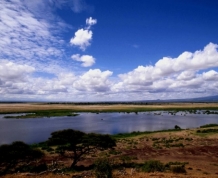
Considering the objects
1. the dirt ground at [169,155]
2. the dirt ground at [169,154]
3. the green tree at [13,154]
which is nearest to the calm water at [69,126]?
the dirt ground at [169,154]

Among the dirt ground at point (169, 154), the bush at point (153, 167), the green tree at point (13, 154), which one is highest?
the green tree at point (13, 154)

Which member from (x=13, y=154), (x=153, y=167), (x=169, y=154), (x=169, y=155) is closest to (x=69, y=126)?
(x=169, y=154)

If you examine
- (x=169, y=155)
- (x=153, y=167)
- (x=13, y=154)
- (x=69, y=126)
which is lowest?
(x=169, y=155)

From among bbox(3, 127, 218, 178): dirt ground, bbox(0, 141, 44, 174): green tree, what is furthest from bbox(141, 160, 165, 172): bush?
bbox(0, 141, 44, 174): green tree

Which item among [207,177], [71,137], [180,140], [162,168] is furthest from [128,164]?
[180,140]

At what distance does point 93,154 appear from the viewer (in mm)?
26812

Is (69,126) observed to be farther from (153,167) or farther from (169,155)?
(153,167)

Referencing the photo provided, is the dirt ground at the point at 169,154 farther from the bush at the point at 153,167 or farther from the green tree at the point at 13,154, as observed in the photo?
the green tree at the point at 13,154

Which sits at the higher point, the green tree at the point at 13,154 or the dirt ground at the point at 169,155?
the green tree at the point at 13,154

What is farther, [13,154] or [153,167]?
[13,154]

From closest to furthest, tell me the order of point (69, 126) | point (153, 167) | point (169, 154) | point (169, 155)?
point (153, 167) < point (169, 155) < point (169, 154) < point (69, 126)

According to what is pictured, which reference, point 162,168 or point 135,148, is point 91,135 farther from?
point 135,148

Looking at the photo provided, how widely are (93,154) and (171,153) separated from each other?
29.7 ft

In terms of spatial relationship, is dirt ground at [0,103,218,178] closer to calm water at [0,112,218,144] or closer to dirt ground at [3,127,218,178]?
dirt ground at [3,127,218,178]
